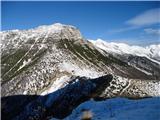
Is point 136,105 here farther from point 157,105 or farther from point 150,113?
point 150,113

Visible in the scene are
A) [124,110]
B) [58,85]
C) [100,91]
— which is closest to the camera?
[124,110]

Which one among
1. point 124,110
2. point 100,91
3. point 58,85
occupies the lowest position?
point 124,110

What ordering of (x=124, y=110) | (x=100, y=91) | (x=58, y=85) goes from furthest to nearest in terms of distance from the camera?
(x=58, y=85) < (x=100, y=91) < (x=124, y=110)

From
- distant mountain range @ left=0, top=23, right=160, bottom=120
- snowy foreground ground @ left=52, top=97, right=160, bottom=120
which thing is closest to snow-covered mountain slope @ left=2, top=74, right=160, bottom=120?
distant mountain range @ left=0, top=23, right=160, bottom=120

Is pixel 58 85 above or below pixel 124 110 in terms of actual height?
above

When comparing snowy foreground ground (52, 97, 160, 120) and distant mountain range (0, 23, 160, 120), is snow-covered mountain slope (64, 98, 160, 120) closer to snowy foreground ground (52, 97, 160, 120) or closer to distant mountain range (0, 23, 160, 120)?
snowy foreground ground (52, 97, 160, 120)

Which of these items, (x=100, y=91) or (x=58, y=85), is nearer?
(x=100, y=91)

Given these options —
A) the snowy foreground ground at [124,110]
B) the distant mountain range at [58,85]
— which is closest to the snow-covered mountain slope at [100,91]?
the distant mountain range at [58,85]

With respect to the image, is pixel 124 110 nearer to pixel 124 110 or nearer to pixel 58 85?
pixel 124 110

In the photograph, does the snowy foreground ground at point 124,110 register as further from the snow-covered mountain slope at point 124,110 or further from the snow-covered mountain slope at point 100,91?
the snow-covered mountain slope at point 100,91

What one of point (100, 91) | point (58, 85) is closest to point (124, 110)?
point (100, 91)

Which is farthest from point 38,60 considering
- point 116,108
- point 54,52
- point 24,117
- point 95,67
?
point 116,108
